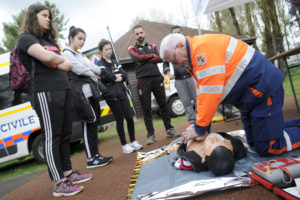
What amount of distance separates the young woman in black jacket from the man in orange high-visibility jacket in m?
1.69

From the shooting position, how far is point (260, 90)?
2.06 metres

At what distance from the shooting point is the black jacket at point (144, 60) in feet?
13.6

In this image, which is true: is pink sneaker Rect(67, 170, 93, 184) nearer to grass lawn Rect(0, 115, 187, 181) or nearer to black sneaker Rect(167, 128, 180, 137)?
black sneaker Rect(167, 128, 180, 137)

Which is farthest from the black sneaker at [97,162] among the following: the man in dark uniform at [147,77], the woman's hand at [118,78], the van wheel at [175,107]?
the van wheel at [175,107]

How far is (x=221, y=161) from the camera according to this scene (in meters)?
1.91

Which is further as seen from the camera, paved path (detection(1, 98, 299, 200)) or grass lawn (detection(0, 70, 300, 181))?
grass lawn (detection(0, 70, 300, 181))

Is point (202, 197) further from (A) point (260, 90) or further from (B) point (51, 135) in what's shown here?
(B) point (51, 135)

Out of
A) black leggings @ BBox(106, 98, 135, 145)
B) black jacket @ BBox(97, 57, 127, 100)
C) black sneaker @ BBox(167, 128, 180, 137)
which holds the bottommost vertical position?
black sneaker @ BBox(167, 128, 180, 137)

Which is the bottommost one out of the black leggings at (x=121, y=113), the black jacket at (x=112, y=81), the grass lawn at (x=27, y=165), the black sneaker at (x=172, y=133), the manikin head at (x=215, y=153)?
the grass lawn at (x=27, y=165)

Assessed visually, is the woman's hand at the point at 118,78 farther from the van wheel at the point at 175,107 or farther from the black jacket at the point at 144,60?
the van wheel at the point at 175,107

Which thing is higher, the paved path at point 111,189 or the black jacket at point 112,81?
the black jacket at point 112,81

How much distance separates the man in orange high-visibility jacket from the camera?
6.57 feet

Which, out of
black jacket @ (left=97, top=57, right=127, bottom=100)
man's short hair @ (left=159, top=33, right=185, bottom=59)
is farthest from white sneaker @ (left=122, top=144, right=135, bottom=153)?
man's short hair @ (left=159, top=33, right=185, bottom=59)

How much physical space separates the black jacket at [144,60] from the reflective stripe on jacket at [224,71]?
2.06 m
